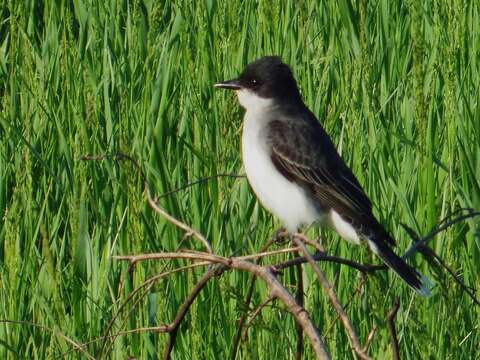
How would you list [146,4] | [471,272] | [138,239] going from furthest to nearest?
[146,4] → [471,272] → [138,239]

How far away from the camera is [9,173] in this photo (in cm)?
526

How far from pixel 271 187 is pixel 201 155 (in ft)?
1.17

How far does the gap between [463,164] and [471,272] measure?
574 millimetres

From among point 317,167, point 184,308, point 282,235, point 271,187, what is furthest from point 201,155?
point 184,308

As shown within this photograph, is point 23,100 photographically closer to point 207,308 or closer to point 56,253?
point 56,253

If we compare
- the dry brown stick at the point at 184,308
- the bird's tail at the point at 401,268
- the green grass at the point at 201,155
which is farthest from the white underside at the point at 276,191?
the dry brown stick at the point at 184,308

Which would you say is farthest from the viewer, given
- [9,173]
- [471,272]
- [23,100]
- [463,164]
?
[23,100]

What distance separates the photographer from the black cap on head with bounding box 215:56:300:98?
512 centimetres

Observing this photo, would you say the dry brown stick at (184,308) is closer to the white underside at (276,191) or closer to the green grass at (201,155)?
the green grass at (201,155)

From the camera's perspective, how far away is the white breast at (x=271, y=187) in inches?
181

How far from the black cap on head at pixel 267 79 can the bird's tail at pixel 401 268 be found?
4.04 feet

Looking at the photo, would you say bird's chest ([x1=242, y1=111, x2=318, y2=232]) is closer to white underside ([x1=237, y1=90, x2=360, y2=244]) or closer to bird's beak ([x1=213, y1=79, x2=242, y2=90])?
white underside ([x1=237, y1=90, x2=360, y2=244])

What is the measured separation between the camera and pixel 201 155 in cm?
485

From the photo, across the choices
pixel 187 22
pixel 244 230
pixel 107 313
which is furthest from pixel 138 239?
pixel 187 22
